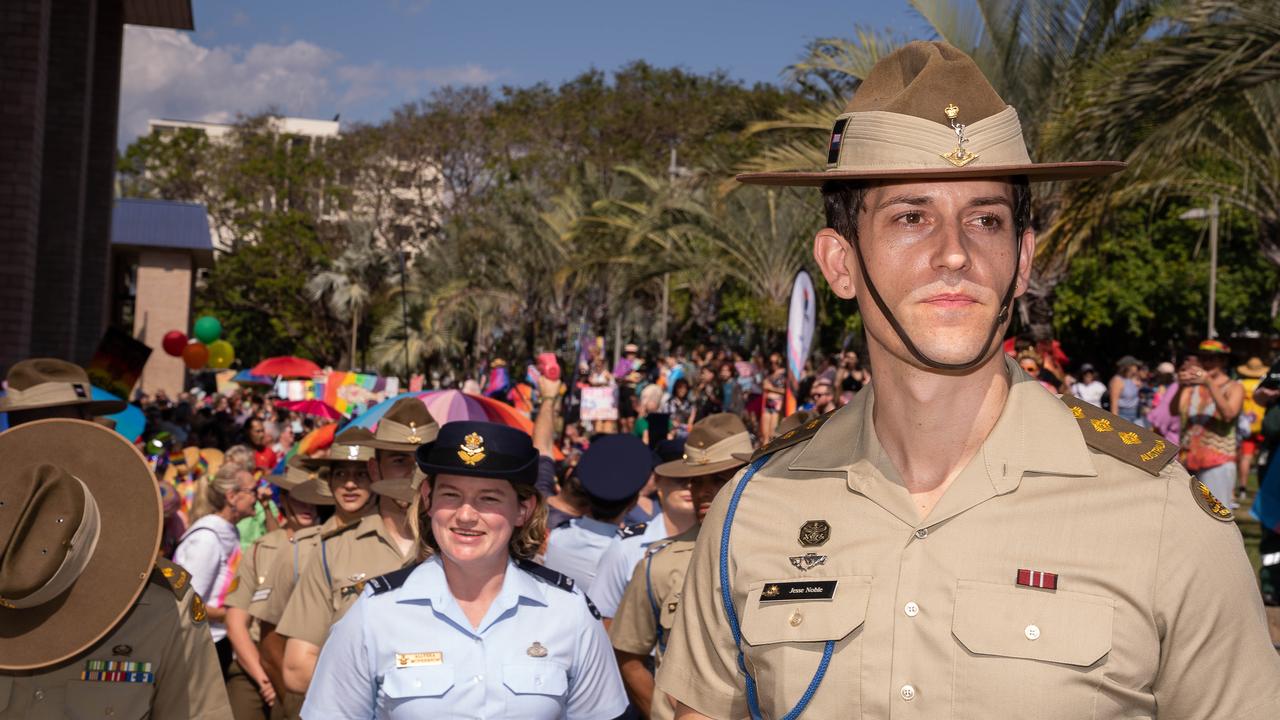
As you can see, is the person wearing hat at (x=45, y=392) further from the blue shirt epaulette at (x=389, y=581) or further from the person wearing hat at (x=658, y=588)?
the person wearing hat at (x=658, y=588)

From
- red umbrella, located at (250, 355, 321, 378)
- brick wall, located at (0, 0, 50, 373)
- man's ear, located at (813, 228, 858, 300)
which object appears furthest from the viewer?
red umbrella, located at (250, 355, 321, 378)

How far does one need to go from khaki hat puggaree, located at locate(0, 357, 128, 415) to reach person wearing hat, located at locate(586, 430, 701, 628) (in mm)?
2476

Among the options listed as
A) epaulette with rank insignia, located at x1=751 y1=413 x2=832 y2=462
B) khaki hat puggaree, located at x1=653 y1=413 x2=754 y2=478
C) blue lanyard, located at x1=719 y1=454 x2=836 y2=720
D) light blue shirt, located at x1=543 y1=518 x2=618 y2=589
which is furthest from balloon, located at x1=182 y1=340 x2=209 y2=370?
blue lanyard, located at x1=719 y1=454 x2=836 y2=720

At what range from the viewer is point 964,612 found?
2.37m

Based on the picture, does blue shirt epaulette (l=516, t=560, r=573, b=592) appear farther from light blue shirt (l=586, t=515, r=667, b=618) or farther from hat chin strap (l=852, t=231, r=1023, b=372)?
hat chin strap (l=852, t=231, r=1023, b=372)

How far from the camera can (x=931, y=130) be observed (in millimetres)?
2557

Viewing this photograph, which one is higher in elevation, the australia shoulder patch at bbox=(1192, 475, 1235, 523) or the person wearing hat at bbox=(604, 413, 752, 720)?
the australia shoulder patch at bbox=(1192, 475, 1235, 523)

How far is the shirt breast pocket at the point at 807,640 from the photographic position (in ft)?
8.05

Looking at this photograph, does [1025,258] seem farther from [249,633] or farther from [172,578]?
[249,633]

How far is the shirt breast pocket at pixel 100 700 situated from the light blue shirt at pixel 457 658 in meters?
0.53

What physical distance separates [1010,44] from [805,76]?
3597 mm

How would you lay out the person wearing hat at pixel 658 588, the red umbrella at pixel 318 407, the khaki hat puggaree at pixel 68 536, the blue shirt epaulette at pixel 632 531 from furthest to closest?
1. the red umbrella at pixel 318 407
2. the blue shirt epaulette at pixel 632 531
3. the person wearing hat at pixel 658 588
4. the khaki hat puggaree at pixel 68 536

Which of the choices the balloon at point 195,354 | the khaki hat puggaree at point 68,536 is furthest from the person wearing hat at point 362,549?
the balloon at point 195,354

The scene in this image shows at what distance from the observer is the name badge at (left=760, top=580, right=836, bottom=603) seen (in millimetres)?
2498
